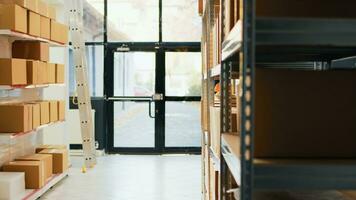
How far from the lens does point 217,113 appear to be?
2023 mm

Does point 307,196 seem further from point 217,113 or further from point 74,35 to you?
point 74,35

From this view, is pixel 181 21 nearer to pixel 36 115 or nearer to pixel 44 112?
pixel 44 112

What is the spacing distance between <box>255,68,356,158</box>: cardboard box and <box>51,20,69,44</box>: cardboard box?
421 centimetres

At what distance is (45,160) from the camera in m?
4.69

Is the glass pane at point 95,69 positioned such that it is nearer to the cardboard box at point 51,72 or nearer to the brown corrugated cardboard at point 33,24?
the cardboard box at point 51,72

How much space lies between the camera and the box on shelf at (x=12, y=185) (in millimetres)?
3807

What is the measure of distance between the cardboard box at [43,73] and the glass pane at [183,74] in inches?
109

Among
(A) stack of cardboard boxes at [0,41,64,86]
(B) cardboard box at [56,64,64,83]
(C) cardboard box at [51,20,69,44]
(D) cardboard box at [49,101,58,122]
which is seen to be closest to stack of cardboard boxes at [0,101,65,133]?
(A) stack of cardboard boxes at [0,41,64,86]

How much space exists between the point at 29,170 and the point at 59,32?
68.9 inches

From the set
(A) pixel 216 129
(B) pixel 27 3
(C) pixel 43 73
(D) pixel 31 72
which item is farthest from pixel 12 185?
(A) pixel 216 129

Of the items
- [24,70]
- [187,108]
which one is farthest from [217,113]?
[187,108]

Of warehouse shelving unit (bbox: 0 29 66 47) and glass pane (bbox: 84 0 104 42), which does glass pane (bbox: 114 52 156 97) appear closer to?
glass pane (bbox: 84 0 104 42)

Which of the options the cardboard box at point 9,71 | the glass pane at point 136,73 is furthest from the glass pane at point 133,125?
the cardboard box at point 9,71

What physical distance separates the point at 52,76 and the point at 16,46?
1.76 feet
